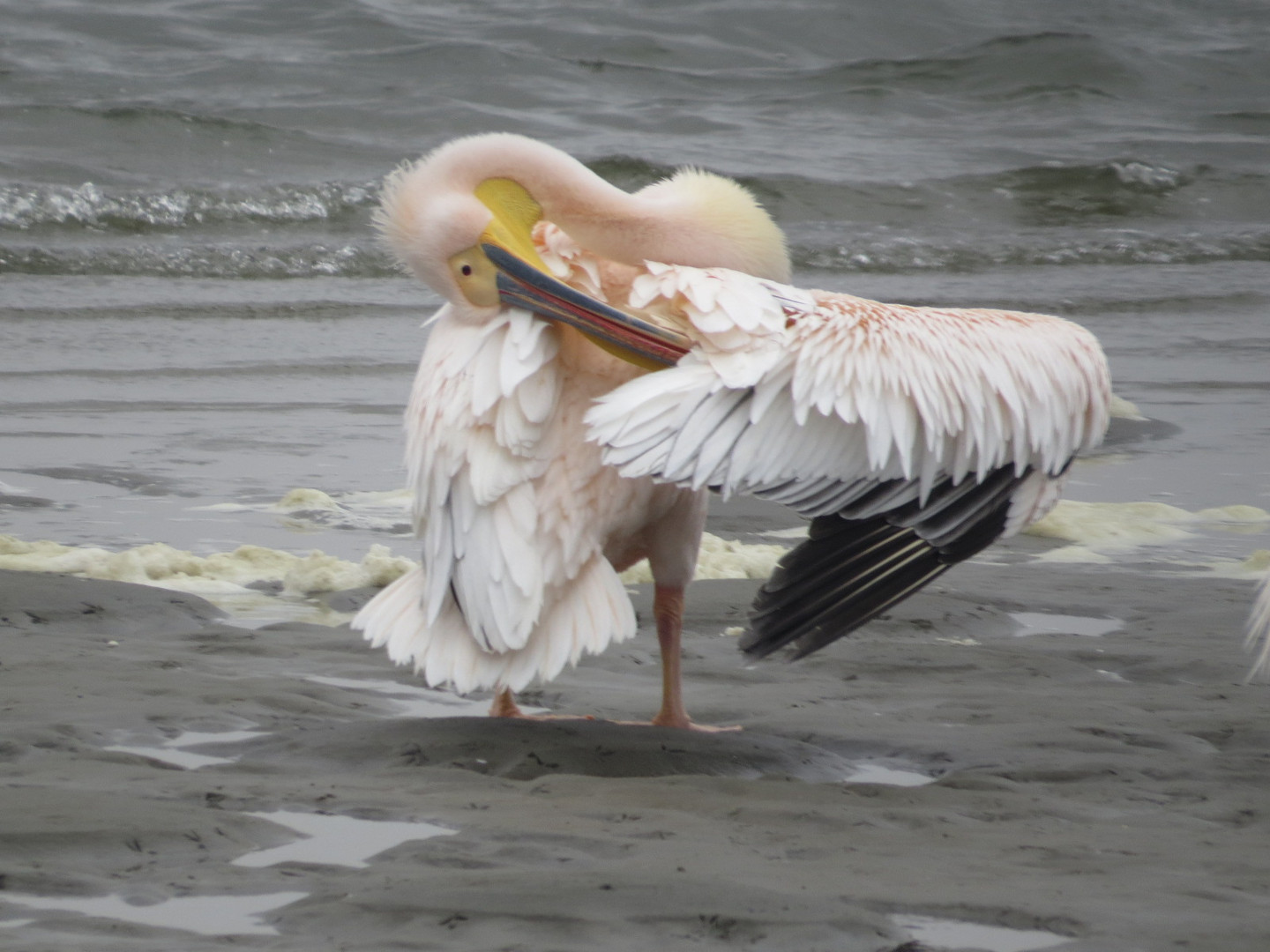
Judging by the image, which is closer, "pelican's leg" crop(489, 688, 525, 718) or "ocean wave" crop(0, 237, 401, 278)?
"pelican's leg" crop(489, 688, 525, 718)

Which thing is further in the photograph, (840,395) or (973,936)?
(840,395)

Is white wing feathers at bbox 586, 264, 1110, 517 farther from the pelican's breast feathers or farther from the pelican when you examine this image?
the pelican's breast feathers

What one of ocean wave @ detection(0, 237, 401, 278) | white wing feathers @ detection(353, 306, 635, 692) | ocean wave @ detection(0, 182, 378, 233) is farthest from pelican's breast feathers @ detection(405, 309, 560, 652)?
ocean wave @ detection(0, 182, 378, 233)

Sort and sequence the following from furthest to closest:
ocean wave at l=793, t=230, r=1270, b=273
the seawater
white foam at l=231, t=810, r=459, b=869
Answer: ocean wave at l=793, t=230, r=1270, b=273
the seawater
white foam at l=231, t=810, r=459, b=869

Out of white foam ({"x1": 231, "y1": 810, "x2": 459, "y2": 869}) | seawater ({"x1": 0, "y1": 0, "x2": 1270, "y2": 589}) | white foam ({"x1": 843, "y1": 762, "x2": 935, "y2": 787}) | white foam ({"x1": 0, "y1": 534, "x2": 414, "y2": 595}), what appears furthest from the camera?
seawater ({"x1": 0, "y1": 0, "x2": 1270, "y2": 589})

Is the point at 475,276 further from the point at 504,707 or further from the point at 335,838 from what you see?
the point at 335,838

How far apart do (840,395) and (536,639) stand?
741mm

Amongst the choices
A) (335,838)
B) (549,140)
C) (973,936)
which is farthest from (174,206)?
Answer: (973,936)

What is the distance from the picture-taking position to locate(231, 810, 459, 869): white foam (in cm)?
249

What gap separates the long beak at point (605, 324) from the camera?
3.26m

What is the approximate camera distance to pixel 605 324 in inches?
129

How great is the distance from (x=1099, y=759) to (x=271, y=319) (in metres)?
7.14

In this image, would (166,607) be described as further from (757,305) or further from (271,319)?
(271,319)

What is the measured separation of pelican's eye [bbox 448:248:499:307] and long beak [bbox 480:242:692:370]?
87 millimetres
